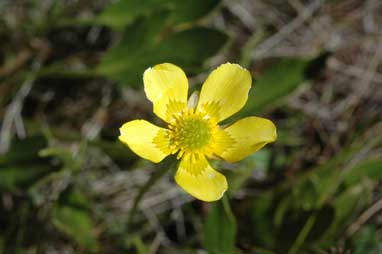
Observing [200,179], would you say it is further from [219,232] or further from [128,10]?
[128,10]

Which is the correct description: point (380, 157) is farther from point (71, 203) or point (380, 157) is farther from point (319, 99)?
point (71, 203)

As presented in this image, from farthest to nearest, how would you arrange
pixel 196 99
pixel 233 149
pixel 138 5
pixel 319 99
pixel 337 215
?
1. pixel 319 99
2. pixel 138 5
3. pixel 337 215
4. pixel 196 99
5. pixel 233 149

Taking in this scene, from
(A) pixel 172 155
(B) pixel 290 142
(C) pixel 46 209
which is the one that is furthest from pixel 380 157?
(C) pixel 46 209

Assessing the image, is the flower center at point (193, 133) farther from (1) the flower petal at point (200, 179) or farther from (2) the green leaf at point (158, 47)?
(2) the green leaf at point (158, 47)

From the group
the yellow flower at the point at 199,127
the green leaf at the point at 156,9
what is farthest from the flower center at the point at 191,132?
the green leaf at the point at 156,9

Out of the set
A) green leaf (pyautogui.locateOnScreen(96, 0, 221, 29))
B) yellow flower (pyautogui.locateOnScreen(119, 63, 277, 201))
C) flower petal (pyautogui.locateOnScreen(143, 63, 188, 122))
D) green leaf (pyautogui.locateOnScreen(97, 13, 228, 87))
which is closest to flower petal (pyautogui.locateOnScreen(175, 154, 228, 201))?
yellow flower (pyautogui.locateOnScreen(119, 63, 277, 201))

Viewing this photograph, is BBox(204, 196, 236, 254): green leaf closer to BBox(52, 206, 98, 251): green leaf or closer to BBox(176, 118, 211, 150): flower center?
BBox(176, 118, 211, 150): flower center

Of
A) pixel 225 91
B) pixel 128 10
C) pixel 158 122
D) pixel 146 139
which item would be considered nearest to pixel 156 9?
pixel 128 10
